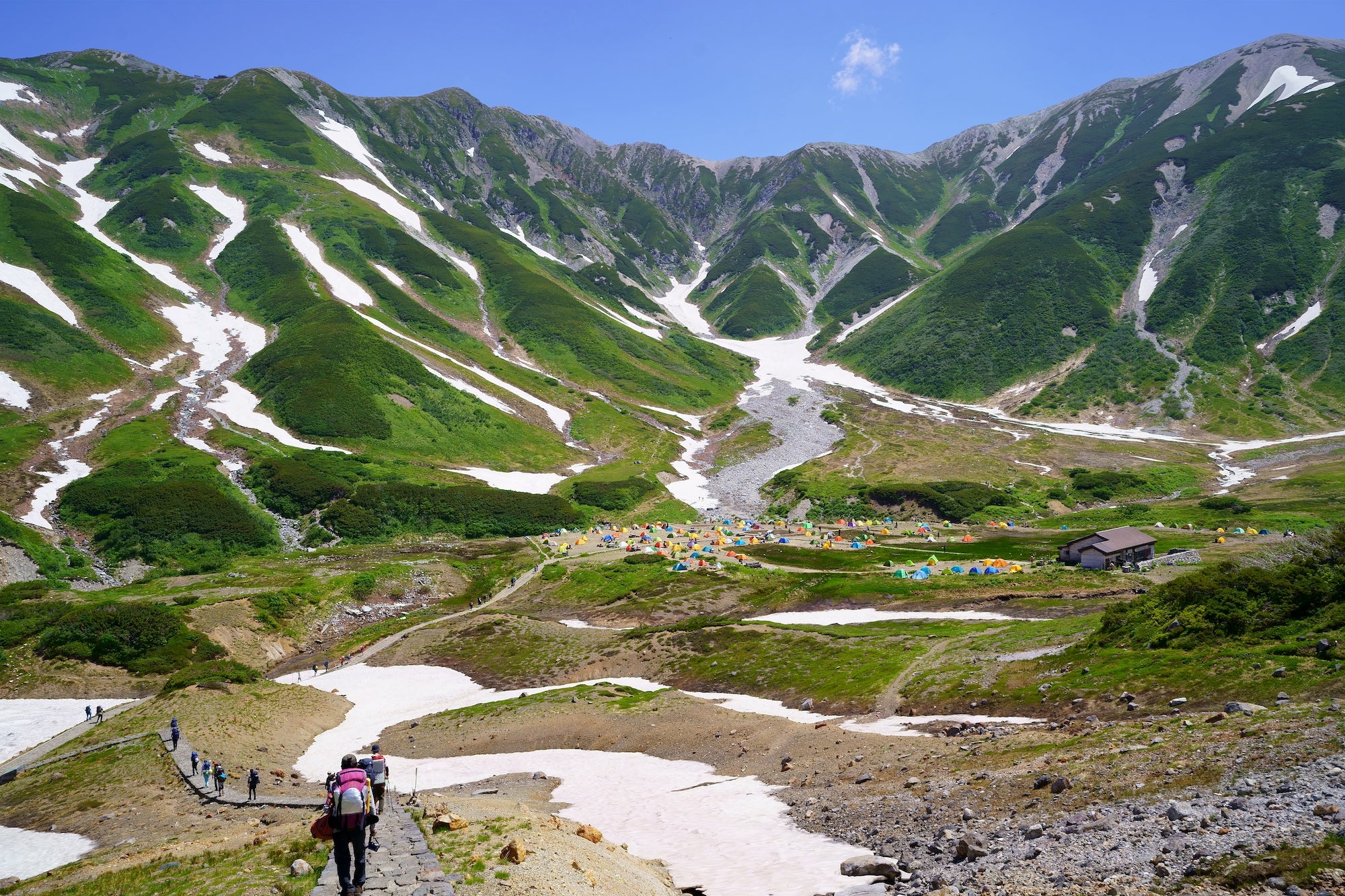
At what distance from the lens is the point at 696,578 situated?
2405 inches

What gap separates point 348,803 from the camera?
10.8 meters

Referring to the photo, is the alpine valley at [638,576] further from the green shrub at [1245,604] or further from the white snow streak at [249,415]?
the white snow streak at [249,415]

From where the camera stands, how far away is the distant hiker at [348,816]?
1075 cm

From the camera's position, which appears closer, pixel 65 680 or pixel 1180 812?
pixel 1180 812

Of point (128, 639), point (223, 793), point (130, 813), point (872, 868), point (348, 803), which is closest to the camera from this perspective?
point (348, 803)

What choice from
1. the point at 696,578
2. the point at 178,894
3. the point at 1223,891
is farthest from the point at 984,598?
the point at 178,894

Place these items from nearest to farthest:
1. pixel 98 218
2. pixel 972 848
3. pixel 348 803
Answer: pixel 348 803, pixel 972 848, pixel 98 218

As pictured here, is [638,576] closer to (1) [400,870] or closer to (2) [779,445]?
(1) [400,870]

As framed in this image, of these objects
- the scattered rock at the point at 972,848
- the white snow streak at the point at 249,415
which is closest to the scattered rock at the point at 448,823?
the scattered rock at the point at 972,848

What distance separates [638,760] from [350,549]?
187 ft

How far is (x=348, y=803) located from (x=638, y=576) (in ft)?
175

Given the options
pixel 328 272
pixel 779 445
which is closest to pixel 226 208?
pixel 328 272

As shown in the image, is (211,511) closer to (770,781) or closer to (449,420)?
(449,420)

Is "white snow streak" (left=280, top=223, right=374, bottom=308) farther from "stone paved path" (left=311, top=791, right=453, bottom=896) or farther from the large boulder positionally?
the large boulder
